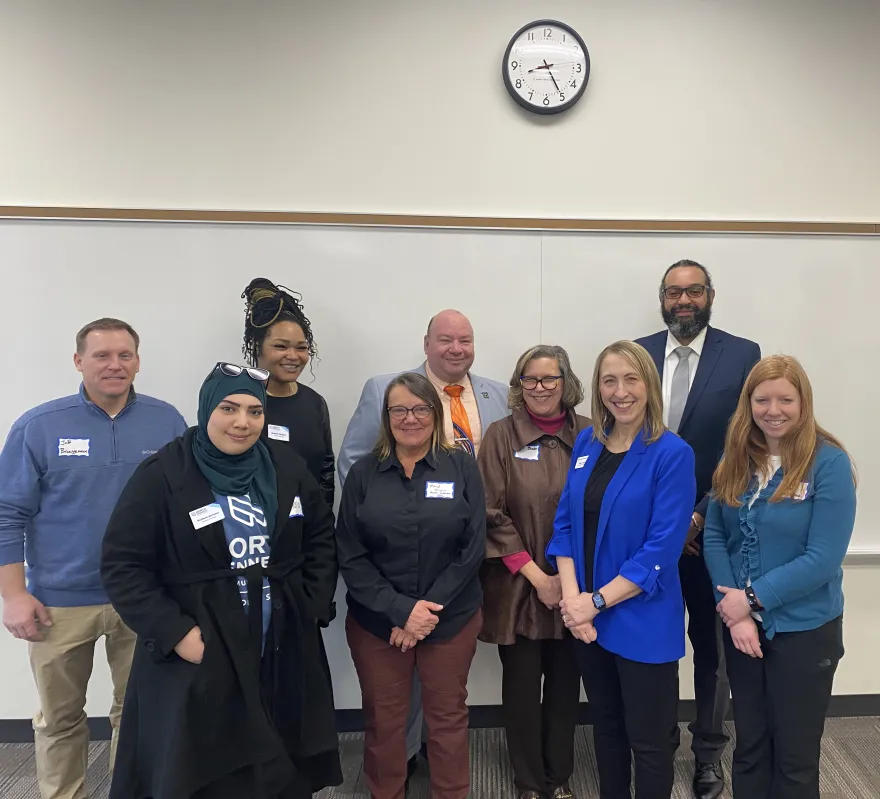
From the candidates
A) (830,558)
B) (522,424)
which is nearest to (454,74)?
(522,424)

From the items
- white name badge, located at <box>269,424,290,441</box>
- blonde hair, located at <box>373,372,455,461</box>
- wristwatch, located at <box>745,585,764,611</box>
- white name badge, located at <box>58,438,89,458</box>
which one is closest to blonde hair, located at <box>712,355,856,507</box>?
wristwatch, located at <box>745,585,764,611</box>

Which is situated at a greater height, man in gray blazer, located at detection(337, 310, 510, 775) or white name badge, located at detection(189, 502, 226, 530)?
man in gray blazer, located at detection(337, 310, 510, 775)

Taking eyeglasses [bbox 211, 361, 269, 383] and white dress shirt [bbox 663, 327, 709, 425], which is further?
white dress shirt [bbox 663, 327, 709, 425]

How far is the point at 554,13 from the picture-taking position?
8.57 feet

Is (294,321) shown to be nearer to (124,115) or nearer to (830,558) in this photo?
(124,115)

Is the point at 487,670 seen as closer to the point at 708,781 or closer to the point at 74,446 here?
the point at 708,781

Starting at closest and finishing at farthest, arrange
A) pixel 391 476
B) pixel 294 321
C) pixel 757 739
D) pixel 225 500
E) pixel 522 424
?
pixel 225 500 → pixel 757 739 → pixel 391 476 → pixel 522 424 → pixel 294 321

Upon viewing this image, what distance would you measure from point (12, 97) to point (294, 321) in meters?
1.75

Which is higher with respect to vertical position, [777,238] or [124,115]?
[124,115]

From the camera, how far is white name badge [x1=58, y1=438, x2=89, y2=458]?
1.93m

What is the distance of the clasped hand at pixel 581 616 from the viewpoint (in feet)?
5.83

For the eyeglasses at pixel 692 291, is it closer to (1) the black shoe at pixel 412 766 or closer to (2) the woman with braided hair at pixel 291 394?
(2) the woman with braided hair at pixel 291 394

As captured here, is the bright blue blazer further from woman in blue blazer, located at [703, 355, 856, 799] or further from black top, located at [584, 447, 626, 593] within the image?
woman in blue blazer, located at [703, 355, 856, 799]

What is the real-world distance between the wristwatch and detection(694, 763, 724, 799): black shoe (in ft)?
3.41
